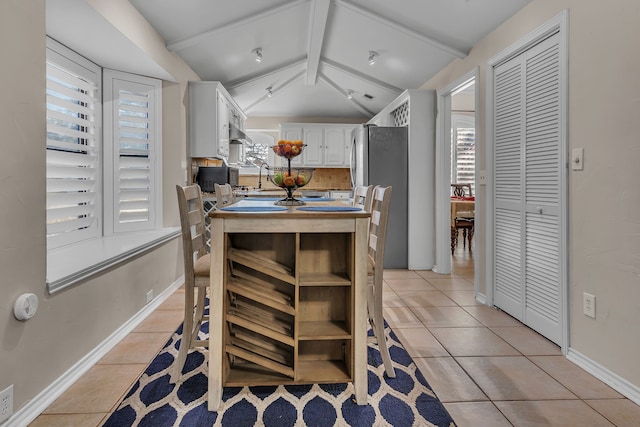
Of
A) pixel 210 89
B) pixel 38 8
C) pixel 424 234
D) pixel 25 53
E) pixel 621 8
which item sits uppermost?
pixel 210 89

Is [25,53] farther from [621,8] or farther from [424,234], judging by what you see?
[424,234]

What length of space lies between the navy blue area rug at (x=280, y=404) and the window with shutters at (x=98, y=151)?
132 centimetres

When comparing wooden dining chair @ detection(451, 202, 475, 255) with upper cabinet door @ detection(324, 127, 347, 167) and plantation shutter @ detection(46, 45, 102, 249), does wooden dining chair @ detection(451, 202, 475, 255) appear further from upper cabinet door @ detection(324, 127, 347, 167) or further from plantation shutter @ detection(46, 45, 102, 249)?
plantation shutter @ detection(46, 45, 102, 249)

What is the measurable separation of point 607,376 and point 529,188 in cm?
125

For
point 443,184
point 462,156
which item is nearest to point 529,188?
point 443,184

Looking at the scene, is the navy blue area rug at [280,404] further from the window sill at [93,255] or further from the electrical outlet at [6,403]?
the window sill at [93,255]

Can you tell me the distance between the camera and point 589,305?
82.7 inches

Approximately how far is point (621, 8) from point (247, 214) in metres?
2.06

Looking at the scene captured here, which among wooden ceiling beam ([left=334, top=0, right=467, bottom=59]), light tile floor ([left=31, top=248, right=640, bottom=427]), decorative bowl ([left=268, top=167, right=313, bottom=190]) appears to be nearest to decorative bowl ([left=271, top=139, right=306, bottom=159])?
decorative bowl ([left=268, top=167, right=313, bottom=190])

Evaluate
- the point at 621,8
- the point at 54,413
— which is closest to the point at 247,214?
the point at 54,413

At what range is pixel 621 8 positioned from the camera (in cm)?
186

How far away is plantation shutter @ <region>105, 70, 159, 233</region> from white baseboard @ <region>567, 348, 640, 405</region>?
11.1 ft

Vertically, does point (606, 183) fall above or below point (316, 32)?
below

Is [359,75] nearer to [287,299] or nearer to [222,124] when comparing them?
[222,124]
